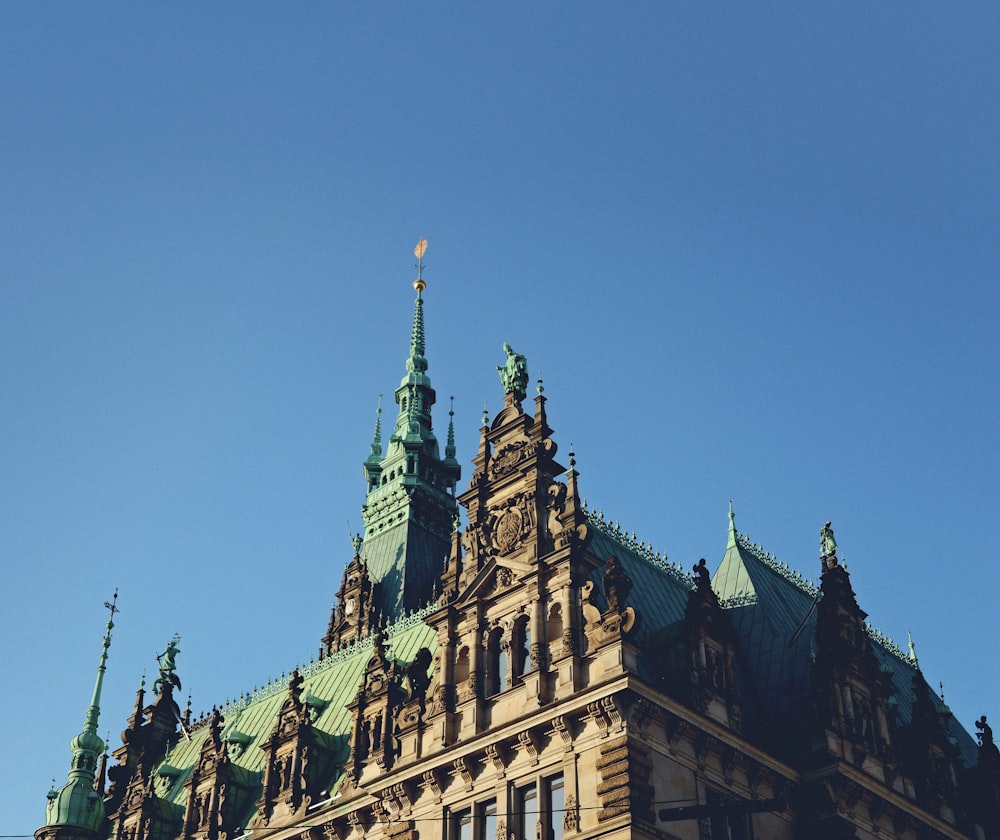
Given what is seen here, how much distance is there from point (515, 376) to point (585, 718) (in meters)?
15.2

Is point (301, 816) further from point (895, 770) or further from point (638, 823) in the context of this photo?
point (895, 770)

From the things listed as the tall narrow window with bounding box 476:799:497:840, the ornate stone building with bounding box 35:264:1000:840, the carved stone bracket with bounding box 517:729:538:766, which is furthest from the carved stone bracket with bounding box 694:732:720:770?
the tall narrow window with bounding box 476:799:497:840

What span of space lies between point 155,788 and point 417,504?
2613 cm

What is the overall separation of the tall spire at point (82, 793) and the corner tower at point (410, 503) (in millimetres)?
17396

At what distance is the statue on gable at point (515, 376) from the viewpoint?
2065 inches

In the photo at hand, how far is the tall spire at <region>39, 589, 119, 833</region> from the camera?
63.7 m

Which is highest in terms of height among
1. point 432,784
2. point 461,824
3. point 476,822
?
point 432,784

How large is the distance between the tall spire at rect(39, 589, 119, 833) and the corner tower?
17.4 meters

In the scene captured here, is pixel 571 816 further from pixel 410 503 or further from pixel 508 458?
pixel 410 503

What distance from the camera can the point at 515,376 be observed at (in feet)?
173

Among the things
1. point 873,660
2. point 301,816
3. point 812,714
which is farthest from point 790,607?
point 301,816

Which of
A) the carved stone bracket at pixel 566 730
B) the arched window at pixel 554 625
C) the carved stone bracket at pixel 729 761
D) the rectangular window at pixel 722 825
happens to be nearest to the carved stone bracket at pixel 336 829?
the arched window at pixel 554 625

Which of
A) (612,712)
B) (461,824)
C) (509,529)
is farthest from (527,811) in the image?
(509,529)

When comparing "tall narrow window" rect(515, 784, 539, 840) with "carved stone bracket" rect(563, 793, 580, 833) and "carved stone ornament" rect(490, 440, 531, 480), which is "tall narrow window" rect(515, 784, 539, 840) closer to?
"carved stone bracket" rect(563, 793, 580, 833)
